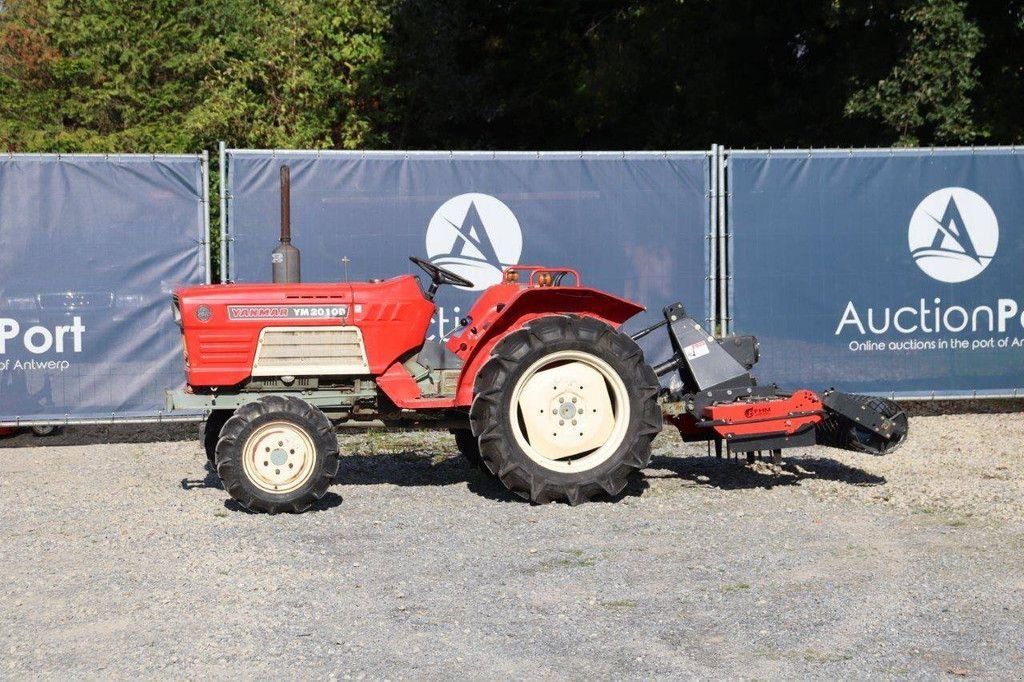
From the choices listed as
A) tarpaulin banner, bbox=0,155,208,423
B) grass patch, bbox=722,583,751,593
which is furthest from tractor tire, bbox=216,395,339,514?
tarpaulin banner, bbox=0,155,208,423

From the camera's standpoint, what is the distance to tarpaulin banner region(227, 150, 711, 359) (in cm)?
1105

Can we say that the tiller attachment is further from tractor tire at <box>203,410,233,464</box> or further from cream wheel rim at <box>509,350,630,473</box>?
tractor tire at <box>203,410,233,464</box>

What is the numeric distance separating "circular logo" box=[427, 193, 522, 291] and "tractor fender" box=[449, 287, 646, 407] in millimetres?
2499

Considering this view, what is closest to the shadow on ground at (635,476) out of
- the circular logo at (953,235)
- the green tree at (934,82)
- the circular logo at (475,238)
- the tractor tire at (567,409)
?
the tractor tire at (567,409)

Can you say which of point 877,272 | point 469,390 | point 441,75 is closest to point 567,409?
point 469,390

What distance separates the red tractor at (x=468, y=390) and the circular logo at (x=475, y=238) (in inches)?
96.5

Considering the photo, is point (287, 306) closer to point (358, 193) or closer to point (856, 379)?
point (358, 193)

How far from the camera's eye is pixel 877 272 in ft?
38.2

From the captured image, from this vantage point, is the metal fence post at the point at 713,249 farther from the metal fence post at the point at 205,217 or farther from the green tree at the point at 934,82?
the green tree at the point at 934,82

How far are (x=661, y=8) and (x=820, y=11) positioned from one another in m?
3.57

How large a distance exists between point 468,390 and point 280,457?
128cm

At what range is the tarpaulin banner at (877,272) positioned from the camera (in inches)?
456

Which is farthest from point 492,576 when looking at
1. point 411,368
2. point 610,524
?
point 411,368

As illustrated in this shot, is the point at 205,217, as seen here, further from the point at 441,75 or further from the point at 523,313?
the point at 441,75
